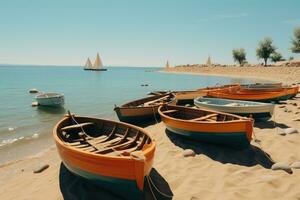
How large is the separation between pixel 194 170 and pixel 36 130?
1271cm

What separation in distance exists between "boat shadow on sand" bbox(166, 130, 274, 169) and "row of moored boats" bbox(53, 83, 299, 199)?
12.0 inches

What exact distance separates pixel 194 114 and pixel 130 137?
4.60 metres

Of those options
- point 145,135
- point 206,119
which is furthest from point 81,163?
point 206,119

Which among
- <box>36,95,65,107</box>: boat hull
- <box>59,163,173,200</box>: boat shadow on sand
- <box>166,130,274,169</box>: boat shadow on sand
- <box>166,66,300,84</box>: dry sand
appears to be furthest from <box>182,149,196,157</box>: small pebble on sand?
<box>166,66,300,84</box>: dry sand

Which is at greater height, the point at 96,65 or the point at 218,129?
the point at 96,65

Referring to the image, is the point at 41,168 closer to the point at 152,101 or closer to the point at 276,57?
the point at 152,101

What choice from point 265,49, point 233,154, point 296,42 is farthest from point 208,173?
point 265,49

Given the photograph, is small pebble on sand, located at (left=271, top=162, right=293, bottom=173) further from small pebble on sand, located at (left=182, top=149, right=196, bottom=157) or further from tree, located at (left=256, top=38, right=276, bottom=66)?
tree, located at (left=256, top=38, right=276, bottom=66)

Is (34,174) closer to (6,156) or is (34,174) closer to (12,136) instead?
(6,156)

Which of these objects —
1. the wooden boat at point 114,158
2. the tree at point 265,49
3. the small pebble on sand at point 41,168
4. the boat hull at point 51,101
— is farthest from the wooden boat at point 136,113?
the tree at point 265,49

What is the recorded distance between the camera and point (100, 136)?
9680 millimetres

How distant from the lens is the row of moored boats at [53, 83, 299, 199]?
5636 millimetres

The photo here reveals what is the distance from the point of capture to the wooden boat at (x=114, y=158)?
5.52m

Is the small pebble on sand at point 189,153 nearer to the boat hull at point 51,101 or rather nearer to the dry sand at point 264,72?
the boat hull at point 51,101
